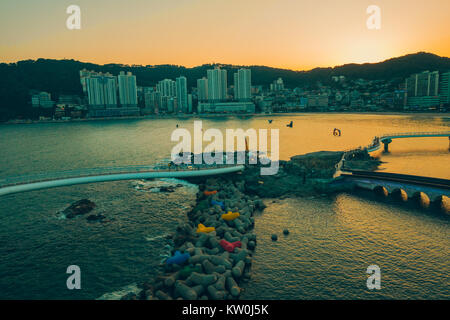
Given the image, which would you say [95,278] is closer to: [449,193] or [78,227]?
[78,227]

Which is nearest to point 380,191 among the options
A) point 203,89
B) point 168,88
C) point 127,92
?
point 127,92

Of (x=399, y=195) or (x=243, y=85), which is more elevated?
(x=243, y=85)

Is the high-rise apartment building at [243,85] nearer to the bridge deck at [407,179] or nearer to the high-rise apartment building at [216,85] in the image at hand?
the high-rise apartment building at [216,85]

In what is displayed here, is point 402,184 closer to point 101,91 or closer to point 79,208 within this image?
point 79,208

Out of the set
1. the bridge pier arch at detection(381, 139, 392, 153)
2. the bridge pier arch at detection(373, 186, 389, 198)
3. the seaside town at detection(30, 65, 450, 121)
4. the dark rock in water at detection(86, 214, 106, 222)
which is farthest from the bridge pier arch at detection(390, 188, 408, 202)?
the seaside town at detection(30, 65, 450, 121)

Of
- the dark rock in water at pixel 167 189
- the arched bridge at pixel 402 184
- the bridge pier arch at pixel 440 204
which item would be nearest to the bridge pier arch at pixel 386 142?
the arched bridge at pixel 402 184

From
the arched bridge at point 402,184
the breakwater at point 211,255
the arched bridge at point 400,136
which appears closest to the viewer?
the breakwater at point 211,255
